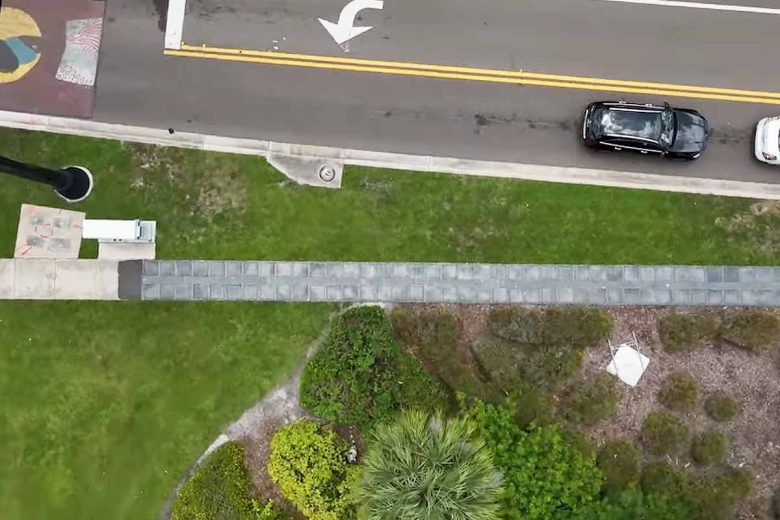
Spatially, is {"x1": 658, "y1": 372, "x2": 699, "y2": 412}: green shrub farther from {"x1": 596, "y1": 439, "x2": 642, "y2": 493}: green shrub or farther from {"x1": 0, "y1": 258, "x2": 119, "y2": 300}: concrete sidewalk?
{"x1": 0, "y1": 258, "x2": 119, "y2": 300}: concrete sidewalk

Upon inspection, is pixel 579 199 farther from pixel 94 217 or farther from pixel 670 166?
pixel 94 217

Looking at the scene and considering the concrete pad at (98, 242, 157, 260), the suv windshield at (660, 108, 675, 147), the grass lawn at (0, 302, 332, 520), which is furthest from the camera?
the concrete pad at (98, 242, 157, 260)

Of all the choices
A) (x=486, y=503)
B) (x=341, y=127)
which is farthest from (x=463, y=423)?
(x=341, y=127)

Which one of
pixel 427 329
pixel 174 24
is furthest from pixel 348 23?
pixel 427 329

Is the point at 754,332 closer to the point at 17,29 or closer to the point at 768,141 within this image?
the point at 768,141

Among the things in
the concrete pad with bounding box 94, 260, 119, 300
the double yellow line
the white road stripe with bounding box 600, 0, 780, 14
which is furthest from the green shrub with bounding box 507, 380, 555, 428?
the white road stripe with bounding box 600, 0, 780, 14

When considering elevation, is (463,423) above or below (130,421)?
above

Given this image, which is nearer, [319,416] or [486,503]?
[486,503]
